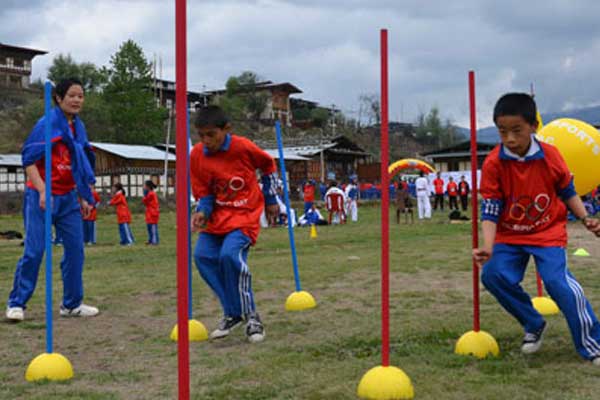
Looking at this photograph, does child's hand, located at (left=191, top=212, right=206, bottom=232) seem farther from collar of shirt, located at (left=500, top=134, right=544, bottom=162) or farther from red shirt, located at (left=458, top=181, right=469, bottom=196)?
red shirt, located at (left=458, top=181, right=469, bottom=196)

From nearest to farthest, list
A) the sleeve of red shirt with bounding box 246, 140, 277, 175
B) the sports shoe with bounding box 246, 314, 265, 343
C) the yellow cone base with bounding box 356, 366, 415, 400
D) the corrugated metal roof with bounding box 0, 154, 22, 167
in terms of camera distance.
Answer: the yellow cone base with bounding box 356, 366, 415, 400
the sports shoe with bounding box 246, 314, 265, 343
the sleeve of red shirt with bounding box 246, 140, 277, 175
the corrugated metal roof with bounding box 0, 154, 22, 167

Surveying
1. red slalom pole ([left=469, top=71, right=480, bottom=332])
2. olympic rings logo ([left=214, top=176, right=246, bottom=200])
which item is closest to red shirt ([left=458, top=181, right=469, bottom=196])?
olympic rings logo ([left=214, top=176, right=246, bottom=200])

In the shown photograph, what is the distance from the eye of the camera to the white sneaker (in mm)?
6512

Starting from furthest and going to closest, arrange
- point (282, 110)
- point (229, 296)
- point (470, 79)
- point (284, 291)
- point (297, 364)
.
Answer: point (282, 110) → point (284, 291) → point (229, 296) → point (470, 79) → point (297, 364)

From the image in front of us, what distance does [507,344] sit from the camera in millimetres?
4914

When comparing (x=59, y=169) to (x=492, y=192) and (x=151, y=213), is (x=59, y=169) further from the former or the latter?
(x=151, y=213)

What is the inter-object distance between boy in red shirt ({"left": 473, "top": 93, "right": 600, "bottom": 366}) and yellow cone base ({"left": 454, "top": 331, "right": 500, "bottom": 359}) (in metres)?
0.23

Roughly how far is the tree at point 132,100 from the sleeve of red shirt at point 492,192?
6077 centimetres

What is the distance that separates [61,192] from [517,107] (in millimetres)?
4378

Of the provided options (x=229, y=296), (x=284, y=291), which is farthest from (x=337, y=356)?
(x=284, y=291)

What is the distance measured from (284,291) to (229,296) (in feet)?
9.01

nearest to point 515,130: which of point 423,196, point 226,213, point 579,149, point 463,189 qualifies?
point 579,149

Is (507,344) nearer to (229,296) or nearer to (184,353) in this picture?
(229,296)

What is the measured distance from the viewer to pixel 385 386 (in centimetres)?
357
